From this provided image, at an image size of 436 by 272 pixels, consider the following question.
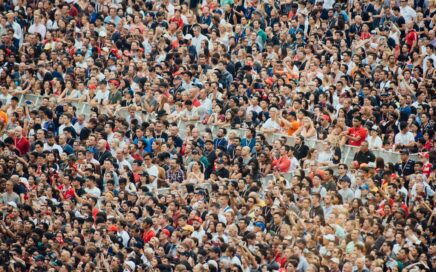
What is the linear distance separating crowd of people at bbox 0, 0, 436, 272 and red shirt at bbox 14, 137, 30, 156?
32 mm

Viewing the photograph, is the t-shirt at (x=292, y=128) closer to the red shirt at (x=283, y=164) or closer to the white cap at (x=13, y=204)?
the red shirt at (x=283, y=164)

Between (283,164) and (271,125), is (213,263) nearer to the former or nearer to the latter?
(283,164)

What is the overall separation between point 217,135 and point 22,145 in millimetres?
4130

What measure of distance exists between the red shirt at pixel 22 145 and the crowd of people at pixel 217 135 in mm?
32

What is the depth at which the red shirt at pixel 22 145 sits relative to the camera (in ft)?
94.7

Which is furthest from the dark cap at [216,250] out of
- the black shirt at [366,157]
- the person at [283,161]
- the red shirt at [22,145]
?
the red shirt at [22,145]

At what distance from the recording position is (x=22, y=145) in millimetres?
28938

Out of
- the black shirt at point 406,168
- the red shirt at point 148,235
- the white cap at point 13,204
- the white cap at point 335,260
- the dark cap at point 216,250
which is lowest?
the white cap at point 13,204

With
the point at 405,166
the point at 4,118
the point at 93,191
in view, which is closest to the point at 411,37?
the point at 405,166

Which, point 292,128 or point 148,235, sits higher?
point 292,128

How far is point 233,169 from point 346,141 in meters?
2.26

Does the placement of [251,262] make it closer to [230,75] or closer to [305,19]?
[230,75]

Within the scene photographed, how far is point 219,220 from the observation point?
80.5 feet

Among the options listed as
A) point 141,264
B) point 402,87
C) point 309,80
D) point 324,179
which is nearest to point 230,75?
point 309,80
